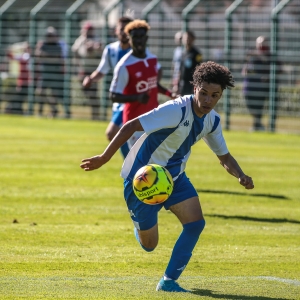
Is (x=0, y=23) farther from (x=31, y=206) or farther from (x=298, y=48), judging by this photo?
(x=31, y=206)

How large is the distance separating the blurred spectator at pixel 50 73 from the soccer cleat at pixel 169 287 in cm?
2176

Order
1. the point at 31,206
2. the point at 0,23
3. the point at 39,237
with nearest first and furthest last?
the point at 39,237 → the point at 31,206 → the point at 0,23

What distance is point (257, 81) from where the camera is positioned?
2512cm

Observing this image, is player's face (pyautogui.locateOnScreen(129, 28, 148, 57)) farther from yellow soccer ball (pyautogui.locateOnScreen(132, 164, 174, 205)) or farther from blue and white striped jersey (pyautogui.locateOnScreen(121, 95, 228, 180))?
yellow soccer ball (pyautogui.locateOnScreen(132, 164, 174, 205))

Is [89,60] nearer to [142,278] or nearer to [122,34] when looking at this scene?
[122,34]

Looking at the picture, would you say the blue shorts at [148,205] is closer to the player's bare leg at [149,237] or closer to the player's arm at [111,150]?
the player's bare leg at [149,237]

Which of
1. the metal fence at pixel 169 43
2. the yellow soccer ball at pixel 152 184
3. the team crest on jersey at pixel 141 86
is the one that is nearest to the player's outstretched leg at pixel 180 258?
the yellow soccer ball at pixel 152 184

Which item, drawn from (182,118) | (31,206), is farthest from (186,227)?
(31,206)

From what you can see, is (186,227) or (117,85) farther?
(117,85)

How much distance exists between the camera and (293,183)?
14.3 metres

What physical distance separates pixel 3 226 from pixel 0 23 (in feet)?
72.6

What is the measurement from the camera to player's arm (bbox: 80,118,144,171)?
7.01 meters

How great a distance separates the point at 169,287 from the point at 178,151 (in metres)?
1.15

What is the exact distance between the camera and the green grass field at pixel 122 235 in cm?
722
